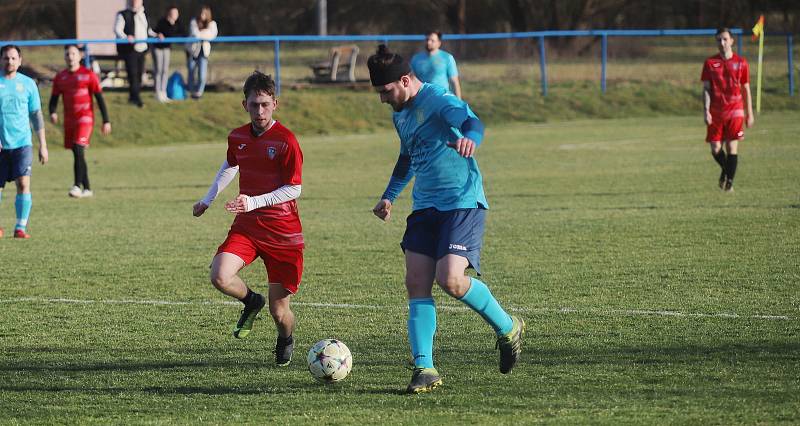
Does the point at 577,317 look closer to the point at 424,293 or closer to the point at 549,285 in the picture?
the point at 549,285

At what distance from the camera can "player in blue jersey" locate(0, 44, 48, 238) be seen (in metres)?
12.2

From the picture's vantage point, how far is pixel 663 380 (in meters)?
6.12

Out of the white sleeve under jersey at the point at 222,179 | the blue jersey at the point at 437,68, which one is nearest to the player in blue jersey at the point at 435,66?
the blue jersey at the point at 437,68

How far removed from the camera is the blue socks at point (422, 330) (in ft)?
Result: 19.8

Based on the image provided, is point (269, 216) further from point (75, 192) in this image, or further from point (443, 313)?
point (75, 192)

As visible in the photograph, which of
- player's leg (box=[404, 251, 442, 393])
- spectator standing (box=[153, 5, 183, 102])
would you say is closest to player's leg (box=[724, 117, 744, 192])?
player's leg (box=[404, 251, 442, 393])

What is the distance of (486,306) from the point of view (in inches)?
244

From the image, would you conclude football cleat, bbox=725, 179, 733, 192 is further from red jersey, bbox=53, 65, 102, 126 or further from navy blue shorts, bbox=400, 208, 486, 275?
navy blue shorts, bbox=400, 208, 486, 275

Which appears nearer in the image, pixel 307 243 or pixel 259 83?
pixel 259 83

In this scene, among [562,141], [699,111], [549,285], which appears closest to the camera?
[549,285]

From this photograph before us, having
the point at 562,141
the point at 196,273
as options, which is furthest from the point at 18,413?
the point at 562,141

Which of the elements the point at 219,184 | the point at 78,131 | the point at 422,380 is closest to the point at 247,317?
the point at 219,184

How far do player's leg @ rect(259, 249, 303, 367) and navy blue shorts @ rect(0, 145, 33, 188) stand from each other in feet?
20.6

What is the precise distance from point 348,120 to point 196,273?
18.0m
